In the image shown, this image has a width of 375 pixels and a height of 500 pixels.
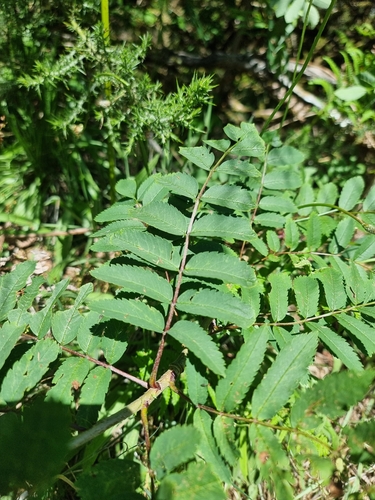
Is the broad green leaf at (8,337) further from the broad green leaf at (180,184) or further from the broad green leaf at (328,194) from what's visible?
the broad green leaf at (328,194)

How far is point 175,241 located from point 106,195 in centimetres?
105

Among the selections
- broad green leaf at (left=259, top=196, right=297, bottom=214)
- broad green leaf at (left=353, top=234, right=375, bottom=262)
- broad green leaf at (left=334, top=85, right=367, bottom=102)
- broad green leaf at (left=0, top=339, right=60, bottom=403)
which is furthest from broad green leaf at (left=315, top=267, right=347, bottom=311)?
broad green leaf at (left=334, top=85, right=367, bottom=102)

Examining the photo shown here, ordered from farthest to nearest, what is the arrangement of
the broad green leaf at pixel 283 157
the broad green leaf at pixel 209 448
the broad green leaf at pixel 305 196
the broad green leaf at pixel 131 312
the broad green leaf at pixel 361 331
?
the broad green leaf at pixel 305 196, the broad green leaf at pixel 283 157, the broad green leaf at pixel 361 331, the broad green leaf at pixel 131 312, the broad green leaf at pixel 209 448

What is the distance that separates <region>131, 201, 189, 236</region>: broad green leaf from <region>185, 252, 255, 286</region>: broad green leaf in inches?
3.8

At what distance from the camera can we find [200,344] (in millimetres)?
960

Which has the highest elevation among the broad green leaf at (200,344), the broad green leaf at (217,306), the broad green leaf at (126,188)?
the broad green leaf at (126,188)

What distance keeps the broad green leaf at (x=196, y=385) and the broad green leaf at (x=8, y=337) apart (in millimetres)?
446

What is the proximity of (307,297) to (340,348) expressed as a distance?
170 mm

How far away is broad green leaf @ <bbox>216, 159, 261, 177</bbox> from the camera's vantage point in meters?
1.27

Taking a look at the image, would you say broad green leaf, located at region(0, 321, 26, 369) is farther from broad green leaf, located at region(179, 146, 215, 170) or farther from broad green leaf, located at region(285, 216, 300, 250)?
broad green leaf, located at region(285, 216, 300, 250)

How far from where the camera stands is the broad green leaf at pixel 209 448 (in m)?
0.89

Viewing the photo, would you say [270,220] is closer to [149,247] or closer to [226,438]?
[149,247]

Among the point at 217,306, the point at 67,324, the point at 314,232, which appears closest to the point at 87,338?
the point at 67,324

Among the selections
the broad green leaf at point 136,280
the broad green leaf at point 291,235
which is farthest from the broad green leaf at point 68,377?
the broad green leaf at point 291,235
